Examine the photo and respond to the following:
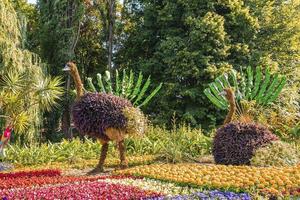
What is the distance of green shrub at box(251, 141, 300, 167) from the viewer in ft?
30.3

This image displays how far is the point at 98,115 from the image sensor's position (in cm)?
919

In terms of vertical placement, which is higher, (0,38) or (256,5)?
(256,5)

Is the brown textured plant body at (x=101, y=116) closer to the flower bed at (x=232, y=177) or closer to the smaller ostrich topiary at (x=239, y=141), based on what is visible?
the flower bed at (x=232, y=177)

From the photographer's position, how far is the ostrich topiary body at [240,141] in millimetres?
9695

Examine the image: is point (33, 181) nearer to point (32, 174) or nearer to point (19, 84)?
point (32, 174)

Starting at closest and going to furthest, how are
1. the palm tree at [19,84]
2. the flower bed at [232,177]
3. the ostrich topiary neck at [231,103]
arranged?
the flower bed at [232,177], the ostrich topiary neck at [231,103], the palm tree at [19,84]

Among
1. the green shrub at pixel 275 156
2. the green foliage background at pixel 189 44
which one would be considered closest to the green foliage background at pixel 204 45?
the green foliage background at pixel 189 44

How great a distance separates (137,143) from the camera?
12852mm

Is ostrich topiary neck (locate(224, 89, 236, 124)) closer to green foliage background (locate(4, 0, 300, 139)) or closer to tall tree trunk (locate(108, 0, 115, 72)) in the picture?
green foliage background (locate(4, 0, 300, 139))

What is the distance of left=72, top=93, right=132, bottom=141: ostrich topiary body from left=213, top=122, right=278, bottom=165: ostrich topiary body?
7.54 feet

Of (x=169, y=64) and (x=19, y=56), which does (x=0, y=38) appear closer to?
(x=19, y=56)

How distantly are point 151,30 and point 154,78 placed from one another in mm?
2241

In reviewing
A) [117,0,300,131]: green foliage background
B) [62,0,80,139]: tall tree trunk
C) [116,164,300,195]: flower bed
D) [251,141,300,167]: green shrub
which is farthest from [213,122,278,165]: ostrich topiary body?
[62,0,80,139]: tall tree trunk

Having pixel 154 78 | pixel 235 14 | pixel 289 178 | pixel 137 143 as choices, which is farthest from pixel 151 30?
pixel 289 178
